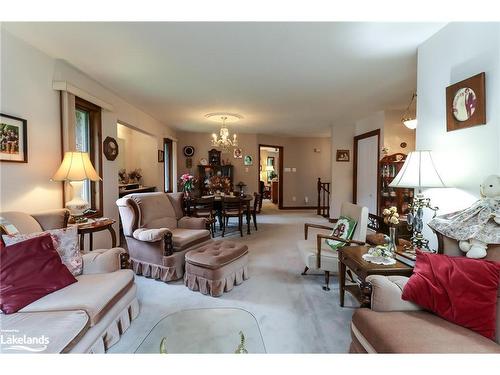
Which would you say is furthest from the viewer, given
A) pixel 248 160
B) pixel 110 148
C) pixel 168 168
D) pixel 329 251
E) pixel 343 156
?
pixel 248 160

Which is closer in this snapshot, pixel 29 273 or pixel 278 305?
pixel 29 273

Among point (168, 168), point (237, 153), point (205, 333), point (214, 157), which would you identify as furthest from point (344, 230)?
point (168, 168)

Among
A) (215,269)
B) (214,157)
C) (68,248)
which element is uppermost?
(214,157)

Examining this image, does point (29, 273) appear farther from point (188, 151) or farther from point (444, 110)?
point (188, 151)

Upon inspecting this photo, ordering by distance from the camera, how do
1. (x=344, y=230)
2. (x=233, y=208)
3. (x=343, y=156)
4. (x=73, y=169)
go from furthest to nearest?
(x=343, y=156) < (x=233, y=208) < (x=344, y=230) < (x=73, y=169)

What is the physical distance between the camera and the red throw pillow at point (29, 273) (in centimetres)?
148

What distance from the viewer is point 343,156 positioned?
6.17m

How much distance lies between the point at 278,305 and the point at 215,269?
69cm

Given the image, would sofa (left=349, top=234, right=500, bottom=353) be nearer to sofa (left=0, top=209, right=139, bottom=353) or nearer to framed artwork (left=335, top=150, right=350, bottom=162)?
sofa (left=0, top=209, right=139, bottom=353)

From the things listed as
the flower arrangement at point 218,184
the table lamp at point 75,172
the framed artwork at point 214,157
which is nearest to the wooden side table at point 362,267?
the table lamp at point 75,172

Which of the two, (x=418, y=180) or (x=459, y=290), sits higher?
(x=418, y=180)

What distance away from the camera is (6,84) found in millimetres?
2154

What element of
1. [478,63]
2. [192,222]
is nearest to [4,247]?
[192,222]

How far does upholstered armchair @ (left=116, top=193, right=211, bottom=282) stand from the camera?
9.33 ft
